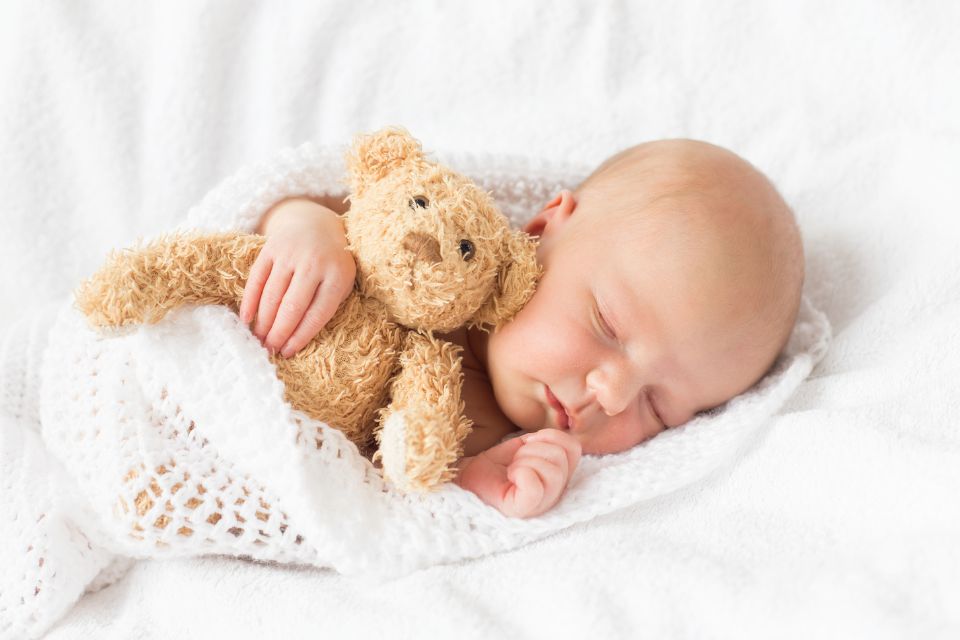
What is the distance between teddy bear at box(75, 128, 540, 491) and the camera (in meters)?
1.09

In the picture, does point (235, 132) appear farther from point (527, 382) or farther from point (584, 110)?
point (527, 382)

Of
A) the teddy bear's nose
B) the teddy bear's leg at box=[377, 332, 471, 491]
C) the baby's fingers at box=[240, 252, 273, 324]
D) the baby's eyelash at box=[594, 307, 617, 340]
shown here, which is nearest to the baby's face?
the baby's eyelash at box=[594, 307, 617, 340]

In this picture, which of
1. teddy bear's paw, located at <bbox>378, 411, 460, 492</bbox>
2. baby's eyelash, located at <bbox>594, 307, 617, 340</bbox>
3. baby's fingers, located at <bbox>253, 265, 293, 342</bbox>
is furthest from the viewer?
baby's eyelash, located at <bbox>594, 307, 617, 340</bbox>

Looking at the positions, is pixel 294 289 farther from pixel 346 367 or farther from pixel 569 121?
pixel 569 121

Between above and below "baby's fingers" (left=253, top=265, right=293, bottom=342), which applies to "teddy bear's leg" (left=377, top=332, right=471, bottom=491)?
below

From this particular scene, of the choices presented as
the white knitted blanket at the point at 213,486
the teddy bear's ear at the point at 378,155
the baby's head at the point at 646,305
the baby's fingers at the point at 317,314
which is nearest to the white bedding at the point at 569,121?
the white knitted blanket at the point at 213,486

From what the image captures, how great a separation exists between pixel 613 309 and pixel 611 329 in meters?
0.03

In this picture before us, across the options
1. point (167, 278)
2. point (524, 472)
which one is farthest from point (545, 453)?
point (167, 278)

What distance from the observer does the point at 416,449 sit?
1.07 m

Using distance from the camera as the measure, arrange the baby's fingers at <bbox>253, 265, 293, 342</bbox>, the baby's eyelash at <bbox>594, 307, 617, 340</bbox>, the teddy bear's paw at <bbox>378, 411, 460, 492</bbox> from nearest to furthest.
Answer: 1. the teddy bear's paw at <bbox>378, 411, 460, 492</bbox>
2. the baby's fingers at <bbox>253, 265, 293, 342</bbox>
3. the baby's eyelash at <bbox>594, 307, 617, 340</bbox>

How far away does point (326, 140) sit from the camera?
1.88 meters

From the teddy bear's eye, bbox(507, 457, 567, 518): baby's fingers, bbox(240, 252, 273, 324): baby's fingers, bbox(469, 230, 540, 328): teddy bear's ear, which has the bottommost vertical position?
bbox(507, 457, 567, 518): baby's fingers

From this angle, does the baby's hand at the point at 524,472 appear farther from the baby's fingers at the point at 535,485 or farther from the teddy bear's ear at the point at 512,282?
the teddy bear's ear at the point at 512,282

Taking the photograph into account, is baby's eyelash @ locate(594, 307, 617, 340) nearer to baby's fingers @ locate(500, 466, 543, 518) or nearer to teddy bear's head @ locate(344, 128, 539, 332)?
teddy bear's head @ locate(344, 128, 539, 332)
